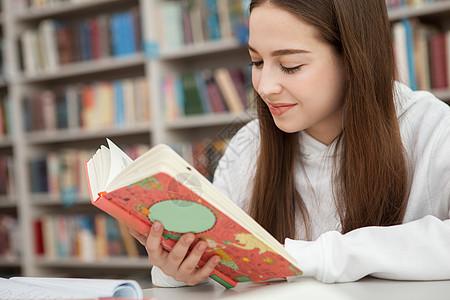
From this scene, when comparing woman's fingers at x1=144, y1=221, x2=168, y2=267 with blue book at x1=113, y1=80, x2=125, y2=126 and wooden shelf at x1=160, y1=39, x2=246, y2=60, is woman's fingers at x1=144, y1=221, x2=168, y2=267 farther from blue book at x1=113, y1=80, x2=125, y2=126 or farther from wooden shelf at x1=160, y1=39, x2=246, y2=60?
blue book at x1=113, y1=80, x2=125, y2=126

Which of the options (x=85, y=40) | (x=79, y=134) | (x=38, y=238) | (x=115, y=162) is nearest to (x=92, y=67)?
(x=85, y=40)

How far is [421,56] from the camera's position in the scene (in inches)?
83.8

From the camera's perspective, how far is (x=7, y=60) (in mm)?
3209

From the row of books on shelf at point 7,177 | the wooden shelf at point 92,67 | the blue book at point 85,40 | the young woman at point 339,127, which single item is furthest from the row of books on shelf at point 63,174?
the young woman at point 339,127

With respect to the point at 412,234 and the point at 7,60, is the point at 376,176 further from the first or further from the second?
the point at 7,60

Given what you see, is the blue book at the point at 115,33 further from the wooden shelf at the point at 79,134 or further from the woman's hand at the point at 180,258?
the woman's hand at the point at 180,258

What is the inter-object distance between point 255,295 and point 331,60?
1.77ft

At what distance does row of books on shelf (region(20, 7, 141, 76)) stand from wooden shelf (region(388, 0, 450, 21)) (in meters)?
1.36

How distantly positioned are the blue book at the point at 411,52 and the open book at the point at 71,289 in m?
1.74

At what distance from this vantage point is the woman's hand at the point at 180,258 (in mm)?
781

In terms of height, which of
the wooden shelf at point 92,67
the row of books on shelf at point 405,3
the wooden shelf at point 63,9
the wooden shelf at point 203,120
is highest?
the wooden shelf at point 63,9

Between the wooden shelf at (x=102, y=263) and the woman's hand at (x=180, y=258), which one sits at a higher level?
the woman's hand at (x=180, y=258)

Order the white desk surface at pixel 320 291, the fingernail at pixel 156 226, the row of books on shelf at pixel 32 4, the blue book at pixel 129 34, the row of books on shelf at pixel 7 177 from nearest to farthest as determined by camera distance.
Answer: the white desk surface at pixel 320 291
the fingernail at pixel 156 226
the blue book at pixel 129 34
the row of books on shelf at pixel 32 4
the row of books on shelf at pixel 7 177

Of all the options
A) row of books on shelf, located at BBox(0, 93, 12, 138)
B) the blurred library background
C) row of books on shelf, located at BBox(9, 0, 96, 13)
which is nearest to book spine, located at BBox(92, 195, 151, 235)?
the blurred library background
